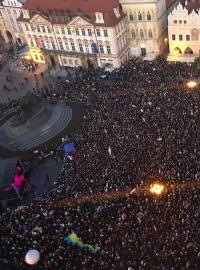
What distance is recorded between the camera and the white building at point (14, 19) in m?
88.0

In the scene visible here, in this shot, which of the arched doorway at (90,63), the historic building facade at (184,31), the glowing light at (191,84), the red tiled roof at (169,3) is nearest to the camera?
the glowing light at (191,84)

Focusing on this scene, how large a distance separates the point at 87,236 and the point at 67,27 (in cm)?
4613

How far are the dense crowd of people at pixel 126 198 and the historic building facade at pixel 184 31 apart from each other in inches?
463

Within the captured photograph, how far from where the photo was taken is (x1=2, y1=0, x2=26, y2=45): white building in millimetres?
88000

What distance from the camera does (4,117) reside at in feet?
213

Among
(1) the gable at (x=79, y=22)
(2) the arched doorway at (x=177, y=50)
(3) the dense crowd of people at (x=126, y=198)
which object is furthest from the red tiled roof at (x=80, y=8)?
(3) the dense crowd of people at (x=126, y=198)

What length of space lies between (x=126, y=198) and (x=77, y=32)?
4151 centimetres

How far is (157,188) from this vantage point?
4038cm

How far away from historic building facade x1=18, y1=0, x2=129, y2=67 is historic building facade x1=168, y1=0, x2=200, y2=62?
334 inches

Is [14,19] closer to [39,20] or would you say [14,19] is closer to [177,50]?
[39,20]

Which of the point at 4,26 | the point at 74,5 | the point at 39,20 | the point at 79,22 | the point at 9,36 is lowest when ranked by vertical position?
the point at 9,36

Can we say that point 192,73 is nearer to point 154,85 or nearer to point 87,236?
point 154,85

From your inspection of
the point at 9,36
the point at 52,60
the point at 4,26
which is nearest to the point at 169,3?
the point at 52,60

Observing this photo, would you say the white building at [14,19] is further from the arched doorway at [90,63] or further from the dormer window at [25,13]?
the arched doorway at [90,63]
